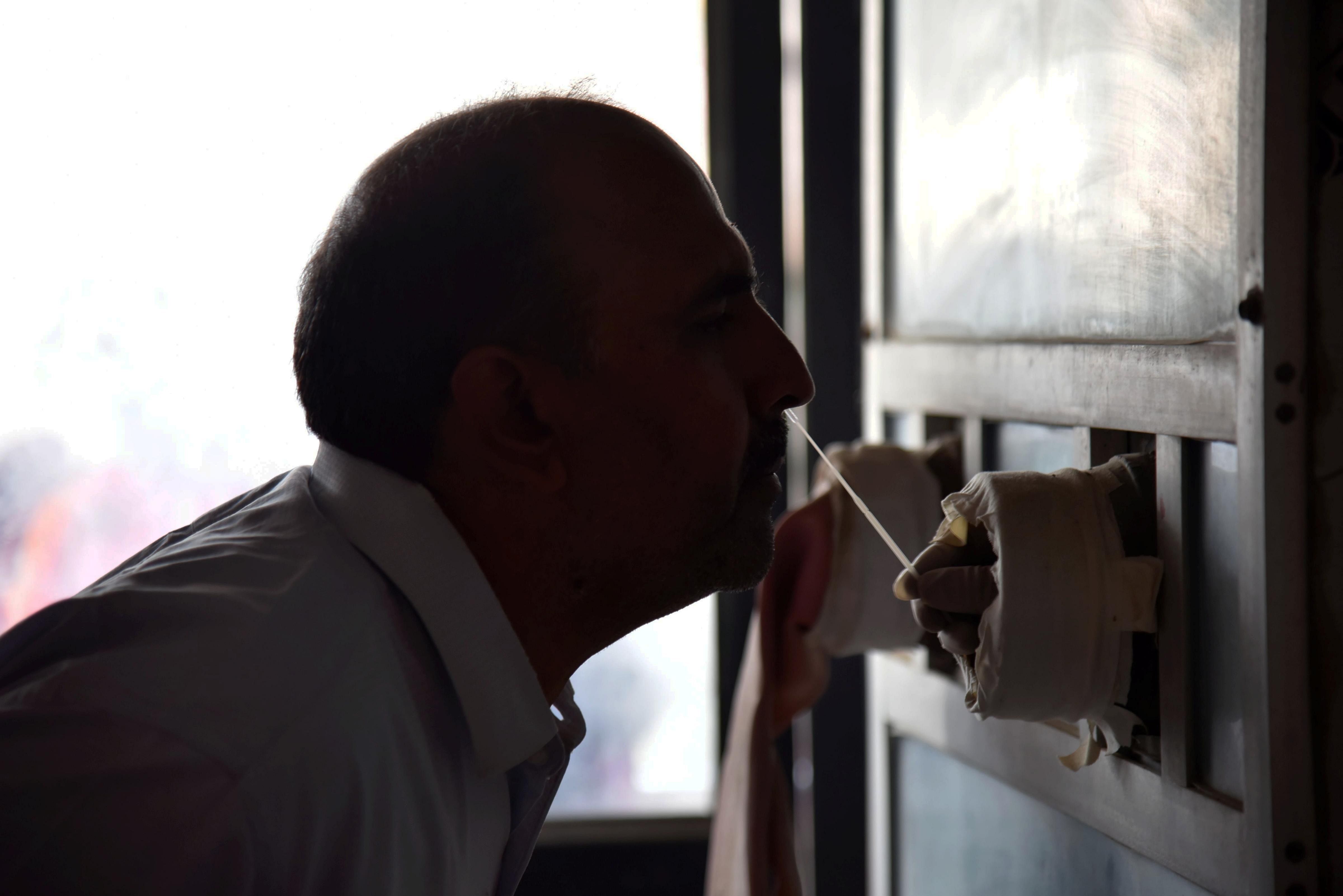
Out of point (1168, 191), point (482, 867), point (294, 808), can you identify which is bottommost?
point (482, 867)

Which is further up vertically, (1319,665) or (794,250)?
(794,250)

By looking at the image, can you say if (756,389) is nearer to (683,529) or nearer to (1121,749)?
(683,529)

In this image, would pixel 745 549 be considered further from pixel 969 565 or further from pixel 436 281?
pixel 436 281

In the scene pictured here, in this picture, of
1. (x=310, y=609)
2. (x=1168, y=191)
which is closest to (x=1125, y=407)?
(x=1168, y=191)

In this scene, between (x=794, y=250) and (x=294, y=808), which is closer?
(x=294, y=808)

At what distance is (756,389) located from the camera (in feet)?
2.51

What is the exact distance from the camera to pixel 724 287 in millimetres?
758

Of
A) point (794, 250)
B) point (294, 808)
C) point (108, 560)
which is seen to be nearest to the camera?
point (294, 808)

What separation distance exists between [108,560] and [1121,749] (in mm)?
1214

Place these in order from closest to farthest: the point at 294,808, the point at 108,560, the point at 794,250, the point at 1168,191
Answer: the point at 294,808
the point at 1168,191
the point at 108,560
the point at 794,250

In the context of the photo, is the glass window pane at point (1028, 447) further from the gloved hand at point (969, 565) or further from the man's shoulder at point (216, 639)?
the man's shoulder at point (216, 639)

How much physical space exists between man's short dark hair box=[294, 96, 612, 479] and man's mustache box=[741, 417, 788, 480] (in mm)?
144

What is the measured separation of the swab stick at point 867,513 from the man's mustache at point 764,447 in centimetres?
2

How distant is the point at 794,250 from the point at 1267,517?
3.25 ft
